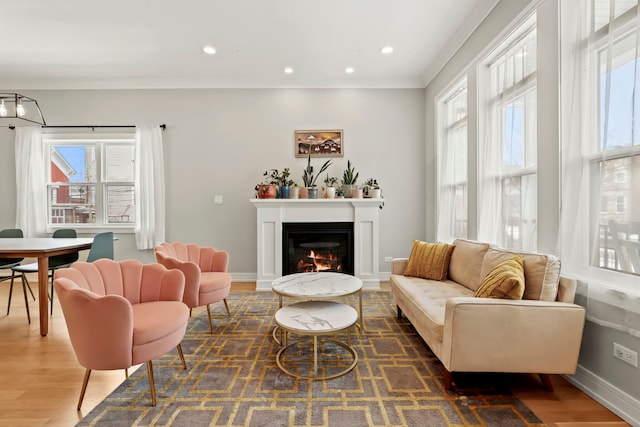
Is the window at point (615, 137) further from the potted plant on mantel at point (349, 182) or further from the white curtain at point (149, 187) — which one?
the white curtain at point (149, 187)

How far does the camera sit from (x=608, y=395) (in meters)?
A: 1.71

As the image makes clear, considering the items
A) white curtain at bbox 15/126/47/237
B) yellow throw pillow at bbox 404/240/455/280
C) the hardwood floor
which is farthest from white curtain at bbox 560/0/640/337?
white curtain at bbox 15/126/47/237

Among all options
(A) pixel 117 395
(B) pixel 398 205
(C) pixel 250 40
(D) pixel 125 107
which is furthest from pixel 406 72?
(A) pixel 117 395

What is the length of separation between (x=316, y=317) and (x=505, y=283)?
1.21 m

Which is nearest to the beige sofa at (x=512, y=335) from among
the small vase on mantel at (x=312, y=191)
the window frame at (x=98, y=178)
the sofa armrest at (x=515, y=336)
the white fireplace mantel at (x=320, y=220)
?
the sofa armrest at (x=515, y=336)

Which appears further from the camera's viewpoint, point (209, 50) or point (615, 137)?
point (209, 50)

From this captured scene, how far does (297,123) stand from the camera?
4594 millimetres

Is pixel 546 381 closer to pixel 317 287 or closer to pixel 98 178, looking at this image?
pixel 317 287

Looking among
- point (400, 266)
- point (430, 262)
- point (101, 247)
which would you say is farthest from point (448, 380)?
point (101, 247)

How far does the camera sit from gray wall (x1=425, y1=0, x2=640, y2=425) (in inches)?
64.6

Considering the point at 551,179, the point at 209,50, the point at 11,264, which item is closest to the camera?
the point at 551,179

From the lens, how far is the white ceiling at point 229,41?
287 centimetres

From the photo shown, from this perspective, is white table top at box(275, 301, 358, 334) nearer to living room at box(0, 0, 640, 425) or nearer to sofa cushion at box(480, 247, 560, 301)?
sofa cushion at box(480, 247, 560, 301)

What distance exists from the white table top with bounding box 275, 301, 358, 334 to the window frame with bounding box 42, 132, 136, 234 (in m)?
3.54
